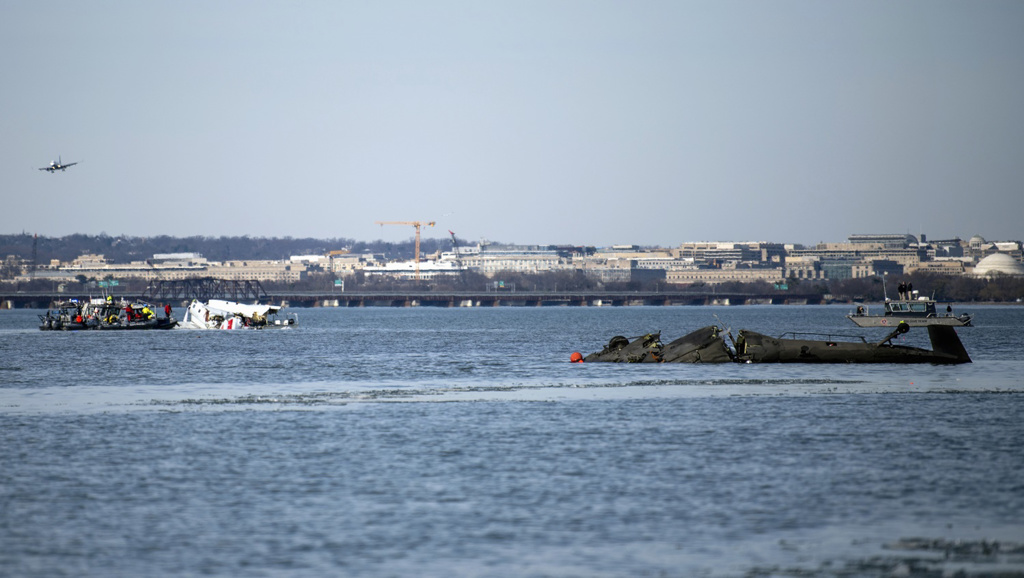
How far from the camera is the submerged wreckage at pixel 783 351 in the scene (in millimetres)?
63094

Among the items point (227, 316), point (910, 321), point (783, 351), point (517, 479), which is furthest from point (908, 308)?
point (517, 479)

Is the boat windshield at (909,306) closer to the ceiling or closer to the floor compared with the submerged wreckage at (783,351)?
closer to the ceiling

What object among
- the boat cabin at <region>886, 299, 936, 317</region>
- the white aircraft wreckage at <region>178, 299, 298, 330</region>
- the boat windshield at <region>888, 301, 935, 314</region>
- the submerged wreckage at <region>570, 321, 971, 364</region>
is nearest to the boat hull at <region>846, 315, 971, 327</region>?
the boat cabin at <region>886, 299, 936, 317</region>

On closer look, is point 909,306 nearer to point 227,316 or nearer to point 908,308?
point 908,308

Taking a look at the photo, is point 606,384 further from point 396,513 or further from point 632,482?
point 396,513

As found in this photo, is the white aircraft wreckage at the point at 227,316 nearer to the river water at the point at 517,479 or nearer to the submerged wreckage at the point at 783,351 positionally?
the submerged wreckage at the point at 783,351

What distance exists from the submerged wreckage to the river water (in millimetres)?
9623

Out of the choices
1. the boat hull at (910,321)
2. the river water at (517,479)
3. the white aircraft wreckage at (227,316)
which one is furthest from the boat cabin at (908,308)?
the river water at (517,479)

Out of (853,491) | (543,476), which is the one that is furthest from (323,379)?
(853,491)

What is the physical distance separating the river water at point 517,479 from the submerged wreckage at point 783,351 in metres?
9.62

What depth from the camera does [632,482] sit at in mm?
25344

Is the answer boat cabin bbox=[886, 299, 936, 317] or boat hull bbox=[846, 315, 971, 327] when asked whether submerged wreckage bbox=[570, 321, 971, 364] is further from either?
boat cabin bbox=[886, 299, 936, 317]

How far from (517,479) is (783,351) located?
138 feet

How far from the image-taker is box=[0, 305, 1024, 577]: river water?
61.9 ft
